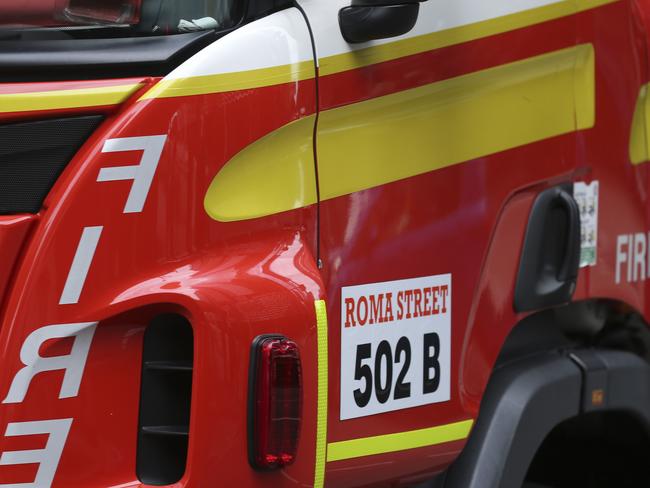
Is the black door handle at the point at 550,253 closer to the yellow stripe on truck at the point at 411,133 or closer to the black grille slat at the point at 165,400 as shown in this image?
the yellow stripe on truck at the point at 411,133

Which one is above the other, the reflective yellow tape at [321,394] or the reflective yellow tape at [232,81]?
the reflective yellow tape at [232,81]

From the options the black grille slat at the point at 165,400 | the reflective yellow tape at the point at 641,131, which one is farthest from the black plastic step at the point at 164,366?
the reflective yellow tape at the point at 641,131

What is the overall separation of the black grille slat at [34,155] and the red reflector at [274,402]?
522 millimetres

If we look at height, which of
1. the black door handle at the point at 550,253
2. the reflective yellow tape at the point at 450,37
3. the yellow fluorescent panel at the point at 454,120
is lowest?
the black door handle at the point at 550,253

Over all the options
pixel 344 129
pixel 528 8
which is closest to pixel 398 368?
pixel 344 129

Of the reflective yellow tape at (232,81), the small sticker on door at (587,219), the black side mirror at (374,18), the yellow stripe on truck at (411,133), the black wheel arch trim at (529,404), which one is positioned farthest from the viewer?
the small sticker on door at (587,219)

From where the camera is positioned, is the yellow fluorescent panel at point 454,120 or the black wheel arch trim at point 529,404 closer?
the yellow fluorescent panel at point 454,120

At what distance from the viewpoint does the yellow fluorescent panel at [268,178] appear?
271 centimetres

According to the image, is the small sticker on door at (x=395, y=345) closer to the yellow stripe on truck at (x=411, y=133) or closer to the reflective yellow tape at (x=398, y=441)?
the reflective yellow tape at (x=398, y=441)

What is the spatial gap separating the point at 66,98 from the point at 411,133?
0.88 meters

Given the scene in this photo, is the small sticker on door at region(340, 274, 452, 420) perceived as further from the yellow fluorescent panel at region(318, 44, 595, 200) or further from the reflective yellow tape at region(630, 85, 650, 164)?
the reflective yellow tape at region(630, 85, 650, 164)

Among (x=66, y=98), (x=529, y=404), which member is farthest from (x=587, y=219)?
(x=66, y=98)

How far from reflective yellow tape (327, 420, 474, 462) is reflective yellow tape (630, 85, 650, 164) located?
971 millimetres

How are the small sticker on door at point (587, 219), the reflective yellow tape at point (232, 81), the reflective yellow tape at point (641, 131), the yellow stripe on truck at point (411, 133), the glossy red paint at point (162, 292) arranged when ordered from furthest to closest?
the reflective yellow tape at point (641, 131), the small sticker on door at point (587, 219), the yellow stripe on truck at point (411, 133), the reflective yellow tape at point (232, 81), the glossy red paint at point (162, 292)
